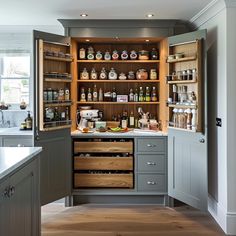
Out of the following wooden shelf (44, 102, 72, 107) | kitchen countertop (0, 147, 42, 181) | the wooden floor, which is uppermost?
wooden shelf (44, 102, 72, 107)

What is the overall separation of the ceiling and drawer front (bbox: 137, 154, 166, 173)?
1734 millimetres

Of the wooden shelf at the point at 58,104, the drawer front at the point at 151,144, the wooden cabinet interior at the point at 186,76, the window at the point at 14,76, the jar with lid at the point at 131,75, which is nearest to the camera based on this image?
the wooden cabinet interior at the point at 186,76

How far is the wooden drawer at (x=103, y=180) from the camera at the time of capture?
4.65 metres

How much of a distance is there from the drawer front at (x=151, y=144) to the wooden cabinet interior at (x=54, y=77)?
94cm

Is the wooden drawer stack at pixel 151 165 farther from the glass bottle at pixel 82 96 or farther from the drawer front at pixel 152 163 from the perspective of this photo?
the glass bottle at pixel 82 96

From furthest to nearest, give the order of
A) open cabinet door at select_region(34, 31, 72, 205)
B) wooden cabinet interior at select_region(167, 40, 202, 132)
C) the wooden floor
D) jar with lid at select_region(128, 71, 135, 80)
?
jar with lid at select_region(128, 71, 135, 80) → open cabinet door at select_region(34, 31, 72, 205) → wooden cabinet interior at select_region(167, 40, 202, 132) → the wooden floor

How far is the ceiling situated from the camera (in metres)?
3.81

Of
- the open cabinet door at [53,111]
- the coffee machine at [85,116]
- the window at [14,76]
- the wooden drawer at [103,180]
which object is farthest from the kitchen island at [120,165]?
the window at [14,76]

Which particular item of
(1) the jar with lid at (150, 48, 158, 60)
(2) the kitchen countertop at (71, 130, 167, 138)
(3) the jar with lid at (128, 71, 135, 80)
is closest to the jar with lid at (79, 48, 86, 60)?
(3) the jar with lid at (128, 71, 135, 80)

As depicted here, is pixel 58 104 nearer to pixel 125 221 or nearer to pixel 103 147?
pixel 103 147

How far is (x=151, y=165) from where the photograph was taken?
4.62 metres

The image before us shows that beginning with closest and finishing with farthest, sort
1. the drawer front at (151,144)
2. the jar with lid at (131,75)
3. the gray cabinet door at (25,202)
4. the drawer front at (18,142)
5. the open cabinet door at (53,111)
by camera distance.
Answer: the gray cabinet door at (25,202), the open cabinet door at (53,111), the drawer front at (18,142), the drawer front at (151,144), the jar with lid at (131,75)

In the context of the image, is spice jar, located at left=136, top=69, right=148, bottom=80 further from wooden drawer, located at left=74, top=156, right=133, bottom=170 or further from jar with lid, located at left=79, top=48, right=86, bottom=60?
wooden drawer, located at left=74, top=156, right=133, bottom=170
